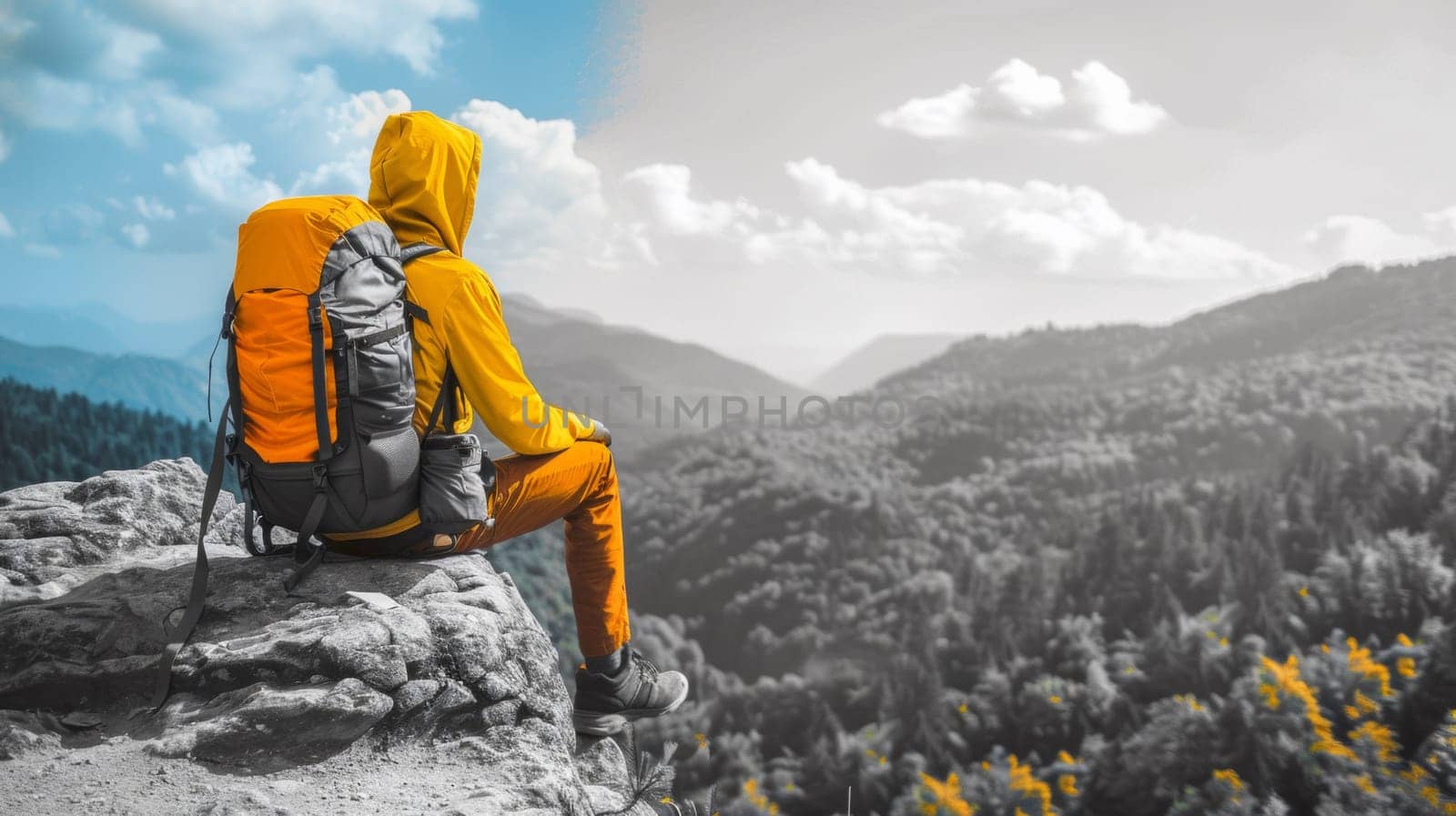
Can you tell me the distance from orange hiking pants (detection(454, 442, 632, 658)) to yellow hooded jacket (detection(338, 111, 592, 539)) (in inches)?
5.1

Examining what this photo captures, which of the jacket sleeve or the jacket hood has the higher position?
the jacket hood

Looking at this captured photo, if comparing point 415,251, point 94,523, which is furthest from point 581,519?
point 94,523

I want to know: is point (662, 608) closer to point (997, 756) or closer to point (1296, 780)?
point (997, 756)

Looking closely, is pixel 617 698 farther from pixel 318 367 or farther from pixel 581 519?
pixel 318 367

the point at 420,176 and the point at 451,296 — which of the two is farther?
the point at 420,176

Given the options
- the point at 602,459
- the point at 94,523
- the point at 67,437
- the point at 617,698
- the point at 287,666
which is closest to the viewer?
the point at 287,666

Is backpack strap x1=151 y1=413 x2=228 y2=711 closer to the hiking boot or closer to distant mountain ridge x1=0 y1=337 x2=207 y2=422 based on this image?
the hiking boot

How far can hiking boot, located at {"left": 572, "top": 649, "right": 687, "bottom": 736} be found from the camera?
4.01 m

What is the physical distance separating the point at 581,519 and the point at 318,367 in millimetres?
1322

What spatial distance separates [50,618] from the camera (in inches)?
134

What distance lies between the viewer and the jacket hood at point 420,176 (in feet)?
11.5

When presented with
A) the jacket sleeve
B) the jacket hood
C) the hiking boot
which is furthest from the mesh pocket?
the hiking boot

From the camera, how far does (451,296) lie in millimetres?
3289

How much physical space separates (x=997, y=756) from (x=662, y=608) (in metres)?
21.5
